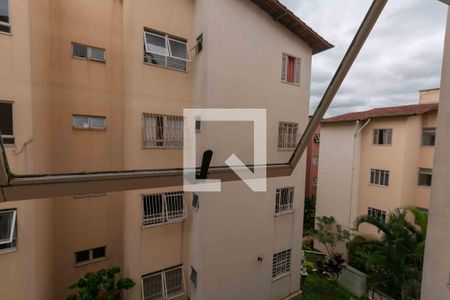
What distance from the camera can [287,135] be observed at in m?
1.28

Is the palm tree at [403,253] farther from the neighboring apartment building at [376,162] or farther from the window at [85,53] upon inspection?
the window at [85,53]

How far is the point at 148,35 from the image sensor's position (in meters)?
0.90

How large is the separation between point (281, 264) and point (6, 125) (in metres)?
4.95

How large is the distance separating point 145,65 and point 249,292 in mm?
4241

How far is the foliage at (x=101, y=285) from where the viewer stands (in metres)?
2.82

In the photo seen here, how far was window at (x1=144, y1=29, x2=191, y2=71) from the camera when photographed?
901mm

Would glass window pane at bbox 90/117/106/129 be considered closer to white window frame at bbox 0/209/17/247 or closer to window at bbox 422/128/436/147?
white window frame at bbox 0/209/17/247

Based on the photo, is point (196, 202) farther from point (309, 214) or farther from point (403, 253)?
point (309, 214)

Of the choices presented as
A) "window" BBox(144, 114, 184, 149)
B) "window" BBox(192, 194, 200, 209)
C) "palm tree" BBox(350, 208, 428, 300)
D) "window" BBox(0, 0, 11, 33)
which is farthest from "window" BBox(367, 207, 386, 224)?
"window" BBox(0, 0, 11, 33)

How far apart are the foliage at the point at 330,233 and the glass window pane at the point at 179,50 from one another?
321 inches

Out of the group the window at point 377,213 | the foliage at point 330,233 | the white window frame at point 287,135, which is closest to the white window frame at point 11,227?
the white window frame at point 287,135

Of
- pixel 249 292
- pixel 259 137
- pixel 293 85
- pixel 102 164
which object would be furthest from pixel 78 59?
pixel 249 292

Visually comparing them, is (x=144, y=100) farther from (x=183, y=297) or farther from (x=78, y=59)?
(x=183, y=297)

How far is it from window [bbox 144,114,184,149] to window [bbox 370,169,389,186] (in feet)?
27.1
